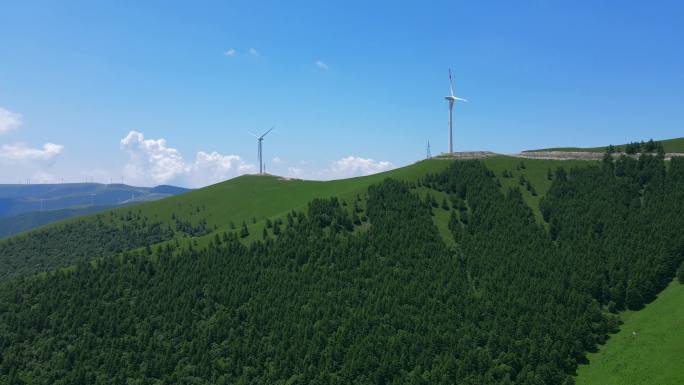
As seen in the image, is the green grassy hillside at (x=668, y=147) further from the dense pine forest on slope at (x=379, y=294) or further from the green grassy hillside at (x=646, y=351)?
the green grassy hillside at (x=646, y=351)

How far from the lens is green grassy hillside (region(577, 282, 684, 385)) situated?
257 feet

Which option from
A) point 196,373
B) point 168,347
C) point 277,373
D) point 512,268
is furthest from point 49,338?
point 512,268

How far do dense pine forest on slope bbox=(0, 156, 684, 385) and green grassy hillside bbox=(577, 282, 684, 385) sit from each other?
2867mm

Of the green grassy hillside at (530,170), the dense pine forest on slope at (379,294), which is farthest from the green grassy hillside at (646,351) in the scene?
the green grassy hillside at (530,170)

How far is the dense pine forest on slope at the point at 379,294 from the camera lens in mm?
91438

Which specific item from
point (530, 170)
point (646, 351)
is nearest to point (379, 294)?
point (646, 351)

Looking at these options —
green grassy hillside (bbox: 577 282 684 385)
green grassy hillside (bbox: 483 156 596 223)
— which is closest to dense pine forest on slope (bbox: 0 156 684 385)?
green grassy hillside (bbox: 577 282 684 385)

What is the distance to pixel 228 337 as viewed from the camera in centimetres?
10150

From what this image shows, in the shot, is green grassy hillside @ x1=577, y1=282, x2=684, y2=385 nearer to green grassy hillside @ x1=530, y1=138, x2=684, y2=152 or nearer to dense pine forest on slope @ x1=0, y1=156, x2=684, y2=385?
dense pine forest on slope @ x1=0, y1=156, x2=684, y2=385

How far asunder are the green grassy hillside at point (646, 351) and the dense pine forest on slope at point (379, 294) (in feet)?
9.41

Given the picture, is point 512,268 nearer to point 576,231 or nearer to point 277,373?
point 576,231

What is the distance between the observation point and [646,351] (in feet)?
278

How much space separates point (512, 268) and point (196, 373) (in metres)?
68.0

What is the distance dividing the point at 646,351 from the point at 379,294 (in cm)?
4806
